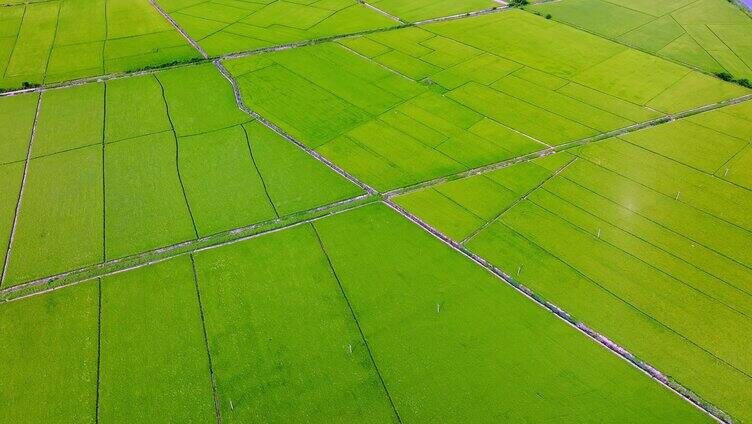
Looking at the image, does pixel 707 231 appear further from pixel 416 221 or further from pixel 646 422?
pixel 416 221

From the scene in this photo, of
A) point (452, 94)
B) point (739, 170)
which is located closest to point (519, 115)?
point (452, 94)

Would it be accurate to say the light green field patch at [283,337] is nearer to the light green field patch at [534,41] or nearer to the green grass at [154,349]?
the green grass at [154,349]

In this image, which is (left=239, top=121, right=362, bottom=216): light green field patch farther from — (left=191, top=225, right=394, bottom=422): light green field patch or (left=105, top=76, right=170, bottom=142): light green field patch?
(left=105, top=76, right=170, bottom=142): light green field patch

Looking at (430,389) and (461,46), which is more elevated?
(461,46)

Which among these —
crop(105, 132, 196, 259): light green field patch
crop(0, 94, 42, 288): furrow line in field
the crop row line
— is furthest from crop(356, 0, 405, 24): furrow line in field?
crop(0, 94, 42, 288): furrow line in field

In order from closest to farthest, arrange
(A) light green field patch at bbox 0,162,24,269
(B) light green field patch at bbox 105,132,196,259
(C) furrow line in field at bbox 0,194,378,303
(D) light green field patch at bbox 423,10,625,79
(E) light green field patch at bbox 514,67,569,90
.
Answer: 1. (C) furrow line in field at bbox 0,194,378,303
2. (B) light green field patch at bbox 105,132,196,259
3. (A) light green field patch at bbox 0,162,24,269
4. (E) light green field patch at bbox 514,67,569,90
5. (D) light green field patch at bbox 423,10,625,79

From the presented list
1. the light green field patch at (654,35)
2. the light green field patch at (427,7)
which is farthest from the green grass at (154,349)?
the light green field patch at (654,35)

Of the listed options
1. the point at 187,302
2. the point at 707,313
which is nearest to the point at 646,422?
the point at 707,313

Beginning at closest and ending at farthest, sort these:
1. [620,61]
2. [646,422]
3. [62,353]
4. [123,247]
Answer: [646,422], [62,353], [123,247], [620,61]
